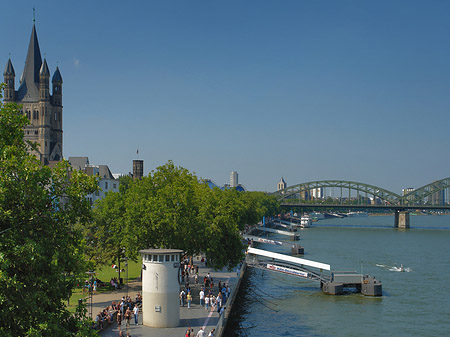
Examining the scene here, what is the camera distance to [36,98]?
165m

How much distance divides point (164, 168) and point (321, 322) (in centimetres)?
2189

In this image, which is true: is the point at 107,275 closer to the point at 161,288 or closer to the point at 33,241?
the point at 161,288

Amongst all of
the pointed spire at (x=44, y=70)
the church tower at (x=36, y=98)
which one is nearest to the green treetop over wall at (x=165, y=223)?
the church tower at (x=36, y=98)

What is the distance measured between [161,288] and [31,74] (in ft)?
499

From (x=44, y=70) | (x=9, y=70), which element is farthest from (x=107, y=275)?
(x=9, y=70)

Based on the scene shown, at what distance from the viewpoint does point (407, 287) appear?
188ft

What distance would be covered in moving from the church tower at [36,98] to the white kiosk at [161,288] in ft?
458

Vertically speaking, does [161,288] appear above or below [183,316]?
above

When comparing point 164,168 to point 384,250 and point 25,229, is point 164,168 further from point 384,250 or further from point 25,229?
point 384,250

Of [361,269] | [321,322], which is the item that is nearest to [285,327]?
[321,322]

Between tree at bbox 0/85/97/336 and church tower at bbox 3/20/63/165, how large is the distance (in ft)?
497

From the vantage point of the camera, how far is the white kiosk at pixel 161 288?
3125 centimetres

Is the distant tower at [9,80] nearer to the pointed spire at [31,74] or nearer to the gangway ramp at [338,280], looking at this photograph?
the pointed spire at [31,74]

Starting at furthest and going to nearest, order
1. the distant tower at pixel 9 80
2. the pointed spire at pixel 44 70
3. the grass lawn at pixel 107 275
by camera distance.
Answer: the distant tower at pixel 9 80, the pointed spire at pixel 44 70, the grass lawn at pixel 107 275
